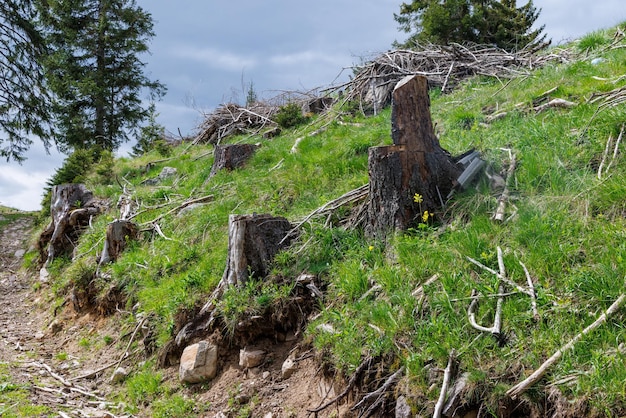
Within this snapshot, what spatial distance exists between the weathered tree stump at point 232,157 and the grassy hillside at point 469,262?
155cm

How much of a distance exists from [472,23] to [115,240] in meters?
16.6

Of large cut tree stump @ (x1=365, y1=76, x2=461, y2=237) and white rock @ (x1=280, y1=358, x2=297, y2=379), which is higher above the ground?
large cut tree stump @ (x1=365, y1=76, x2=461, y2=237)

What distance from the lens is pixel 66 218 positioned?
10758 millimetres

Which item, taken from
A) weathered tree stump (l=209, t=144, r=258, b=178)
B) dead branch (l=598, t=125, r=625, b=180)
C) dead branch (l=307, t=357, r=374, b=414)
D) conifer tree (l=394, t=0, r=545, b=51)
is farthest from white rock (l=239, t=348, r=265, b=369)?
conifer tree (l=394, t=0, r=545, b=51)

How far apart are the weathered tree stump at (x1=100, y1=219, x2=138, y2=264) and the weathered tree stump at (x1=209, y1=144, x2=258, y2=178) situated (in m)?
2.08

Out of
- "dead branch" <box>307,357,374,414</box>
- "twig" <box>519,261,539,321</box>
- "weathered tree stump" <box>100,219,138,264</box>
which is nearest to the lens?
"twig" <box>519,261,539,321</box>

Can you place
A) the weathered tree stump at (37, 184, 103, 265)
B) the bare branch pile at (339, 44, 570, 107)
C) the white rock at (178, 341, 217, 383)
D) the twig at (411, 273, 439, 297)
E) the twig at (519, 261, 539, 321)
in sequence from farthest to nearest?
the weathered tree stump at (37, 184, 103, 265)
the bare branch pile at (339, 44, 570, 107)
the white rock at (178, 341, 217, 383)
the twig at (411, 273, 439, 297)
the twig at (519, 261, 539, 321)

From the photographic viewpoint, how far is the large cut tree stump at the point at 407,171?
4.43 meters

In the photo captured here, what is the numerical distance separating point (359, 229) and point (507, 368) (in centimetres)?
236

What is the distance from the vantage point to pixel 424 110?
4.69 metres

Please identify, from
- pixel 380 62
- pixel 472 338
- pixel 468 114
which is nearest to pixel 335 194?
pixel 468 114

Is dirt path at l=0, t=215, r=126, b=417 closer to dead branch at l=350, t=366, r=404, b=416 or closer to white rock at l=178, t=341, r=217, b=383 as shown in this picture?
white rock at l=178, t=341, r=217, b=383

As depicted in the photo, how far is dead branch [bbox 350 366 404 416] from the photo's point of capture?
3.07 meters

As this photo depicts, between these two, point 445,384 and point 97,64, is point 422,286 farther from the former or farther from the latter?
point 97,64
